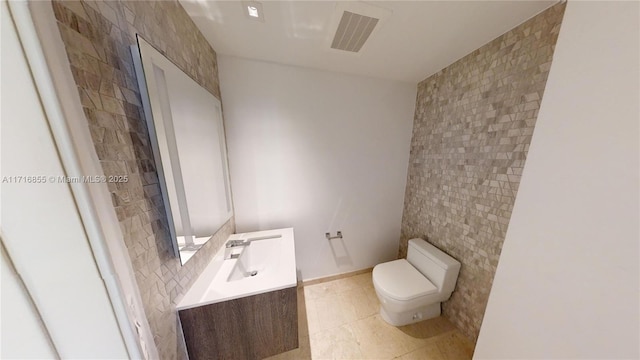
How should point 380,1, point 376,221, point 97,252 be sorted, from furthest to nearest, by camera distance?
point 376,221
point 380,1
point 97,252

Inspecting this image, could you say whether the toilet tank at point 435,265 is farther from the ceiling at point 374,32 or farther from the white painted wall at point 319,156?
the ceiling at point 374,32

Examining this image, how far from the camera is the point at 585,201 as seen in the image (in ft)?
1.75

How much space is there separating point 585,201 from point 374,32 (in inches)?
47.5

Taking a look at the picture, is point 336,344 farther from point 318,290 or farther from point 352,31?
point 352,31

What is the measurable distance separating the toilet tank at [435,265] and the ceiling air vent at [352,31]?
1.69 meters

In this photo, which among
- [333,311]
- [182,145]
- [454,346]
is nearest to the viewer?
[182,145]

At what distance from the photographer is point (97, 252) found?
387 millimetres

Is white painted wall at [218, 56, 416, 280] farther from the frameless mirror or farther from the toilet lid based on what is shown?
the toilet lid

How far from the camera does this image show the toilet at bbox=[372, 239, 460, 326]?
4.29ft

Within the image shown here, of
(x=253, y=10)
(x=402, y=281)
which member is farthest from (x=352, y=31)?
(x=402, y=281)

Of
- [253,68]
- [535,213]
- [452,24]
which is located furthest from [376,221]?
[253,68]

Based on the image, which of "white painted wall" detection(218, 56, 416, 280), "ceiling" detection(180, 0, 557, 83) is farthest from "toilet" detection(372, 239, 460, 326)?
"ceiling" detection(180, 0, 557, 83)

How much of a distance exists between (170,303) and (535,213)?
5.00ft

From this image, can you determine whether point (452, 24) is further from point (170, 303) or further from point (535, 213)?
point (170, 303)
